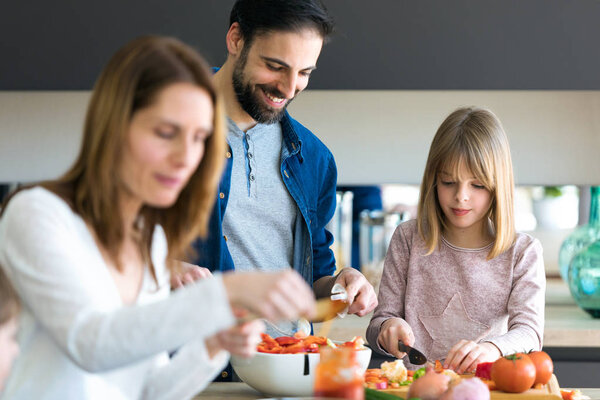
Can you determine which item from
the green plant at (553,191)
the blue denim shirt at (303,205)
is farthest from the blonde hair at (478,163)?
the green plant at (553,191)

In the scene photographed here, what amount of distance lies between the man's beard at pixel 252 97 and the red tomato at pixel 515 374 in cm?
87

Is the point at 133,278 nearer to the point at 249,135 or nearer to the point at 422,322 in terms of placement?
the point at 249,135

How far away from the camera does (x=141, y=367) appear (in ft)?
3.84

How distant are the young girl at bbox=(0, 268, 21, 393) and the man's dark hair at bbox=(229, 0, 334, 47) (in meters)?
1.07

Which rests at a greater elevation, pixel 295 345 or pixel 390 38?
pixel 390 38

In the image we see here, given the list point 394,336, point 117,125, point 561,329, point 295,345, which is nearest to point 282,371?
point 295,345

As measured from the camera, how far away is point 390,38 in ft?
9.11

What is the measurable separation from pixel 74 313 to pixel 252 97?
3.62 ft

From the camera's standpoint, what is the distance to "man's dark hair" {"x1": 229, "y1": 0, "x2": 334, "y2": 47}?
6.19 ft

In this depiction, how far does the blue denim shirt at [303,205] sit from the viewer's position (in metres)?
1.95

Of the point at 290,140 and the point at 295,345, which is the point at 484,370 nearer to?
the point at 295,345

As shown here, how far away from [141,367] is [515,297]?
3.78ft

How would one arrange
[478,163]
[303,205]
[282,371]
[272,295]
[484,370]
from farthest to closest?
[303,205], [478,163], [484,370], [282,371], [272,295]

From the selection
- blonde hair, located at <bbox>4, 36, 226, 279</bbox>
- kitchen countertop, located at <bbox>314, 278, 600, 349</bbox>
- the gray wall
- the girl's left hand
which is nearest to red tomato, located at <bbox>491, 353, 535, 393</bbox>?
the girl's left hand
